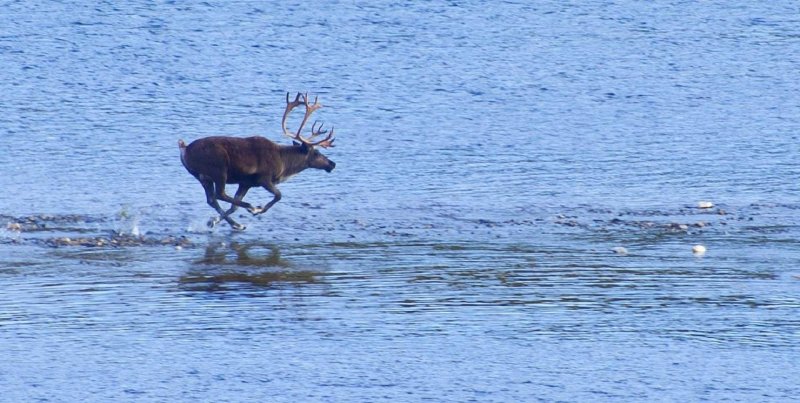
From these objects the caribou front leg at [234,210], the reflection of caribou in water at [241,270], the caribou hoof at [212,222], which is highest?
the reflection of caribou in water at [241,270]

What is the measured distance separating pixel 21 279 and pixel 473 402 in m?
4.49

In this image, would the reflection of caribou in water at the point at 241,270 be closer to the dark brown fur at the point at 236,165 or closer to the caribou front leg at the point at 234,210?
the caribou front leg at the point at 234,210

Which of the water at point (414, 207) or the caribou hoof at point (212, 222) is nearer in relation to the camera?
the water at point (414, 207)

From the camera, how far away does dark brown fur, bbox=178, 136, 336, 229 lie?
14.6 meters

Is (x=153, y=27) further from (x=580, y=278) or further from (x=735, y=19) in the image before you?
(x=580, y=278)

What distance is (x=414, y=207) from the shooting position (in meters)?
15.8

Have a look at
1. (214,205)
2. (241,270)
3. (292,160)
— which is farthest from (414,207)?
(241,270)

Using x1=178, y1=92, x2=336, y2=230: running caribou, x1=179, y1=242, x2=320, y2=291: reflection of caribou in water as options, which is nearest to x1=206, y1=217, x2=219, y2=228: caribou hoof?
x1=178, y1=92, x2=336, y2=230: running caribou

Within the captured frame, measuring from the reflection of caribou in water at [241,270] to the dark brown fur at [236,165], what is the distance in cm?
127

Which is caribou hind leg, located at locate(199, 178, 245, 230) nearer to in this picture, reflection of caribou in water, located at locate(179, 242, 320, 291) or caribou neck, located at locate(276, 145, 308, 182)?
caribou neck, located at locate(276, 145, 308, 182)

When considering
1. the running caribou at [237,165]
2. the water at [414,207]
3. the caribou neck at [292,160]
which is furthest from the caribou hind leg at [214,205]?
the caribou neck at [292,160]

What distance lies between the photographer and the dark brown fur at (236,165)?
48.0 ft

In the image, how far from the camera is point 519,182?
1733cm

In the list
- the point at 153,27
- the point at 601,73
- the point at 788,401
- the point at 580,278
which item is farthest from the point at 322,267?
the point at 153,27
